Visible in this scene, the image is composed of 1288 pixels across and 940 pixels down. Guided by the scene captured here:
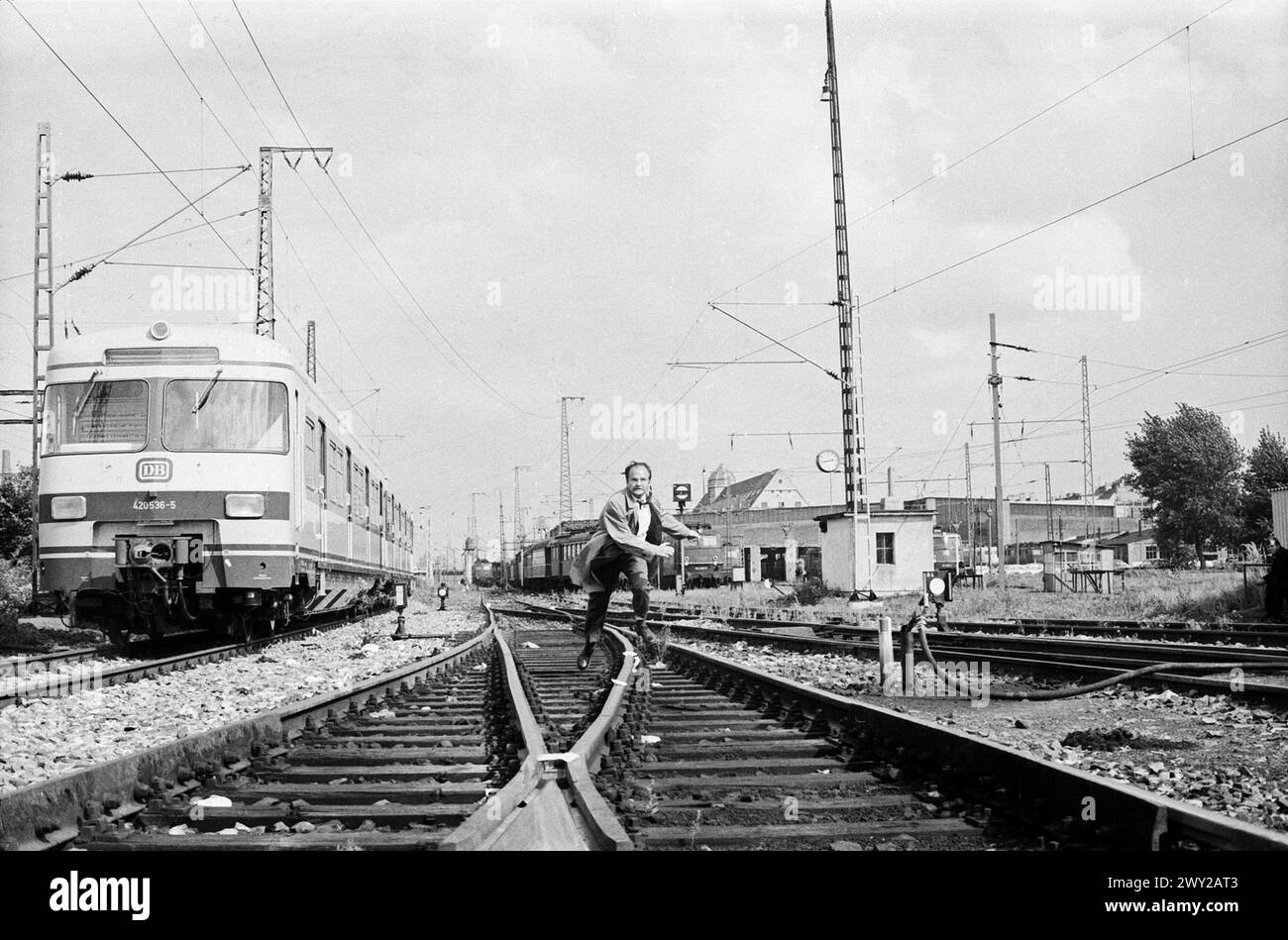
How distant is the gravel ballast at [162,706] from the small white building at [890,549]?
1942 centimetres

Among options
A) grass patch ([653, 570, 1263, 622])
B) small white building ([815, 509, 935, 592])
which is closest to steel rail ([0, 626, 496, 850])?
grass patch ([653, 570, 1263, 622])

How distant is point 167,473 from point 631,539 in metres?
5.82

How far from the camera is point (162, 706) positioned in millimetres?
8055

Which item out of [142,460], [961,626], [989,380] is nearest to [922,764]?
[142,460]

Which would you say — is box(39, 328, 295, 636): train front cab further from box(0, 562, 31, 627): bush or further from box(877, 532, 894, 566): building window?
box(877, 532, 894, 566): building window

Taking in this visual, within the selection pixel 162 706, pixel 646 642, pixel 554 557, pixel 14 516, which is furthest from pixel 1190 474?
pixel 162 706

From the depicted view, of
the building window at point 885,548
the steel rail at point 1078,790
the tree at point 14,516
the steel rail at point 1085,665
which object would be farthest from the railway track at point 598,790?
the tree at point 14,516

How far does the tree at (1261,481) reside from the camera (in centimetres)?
5506

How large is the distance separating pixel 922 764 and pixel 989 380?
28.4 metres

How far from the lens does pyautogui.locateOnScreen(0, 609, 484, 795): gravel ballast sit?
19.2 ft

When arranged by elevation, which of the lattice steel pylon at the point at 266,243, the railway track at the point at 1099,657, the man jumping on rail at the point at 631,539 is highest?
the lattice steel pylon at the point at 266,243

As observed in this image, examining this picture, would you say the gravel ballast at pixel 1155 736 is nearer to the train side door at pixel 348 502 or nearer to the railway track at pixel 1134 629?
the railway track at pixel 1134 629
